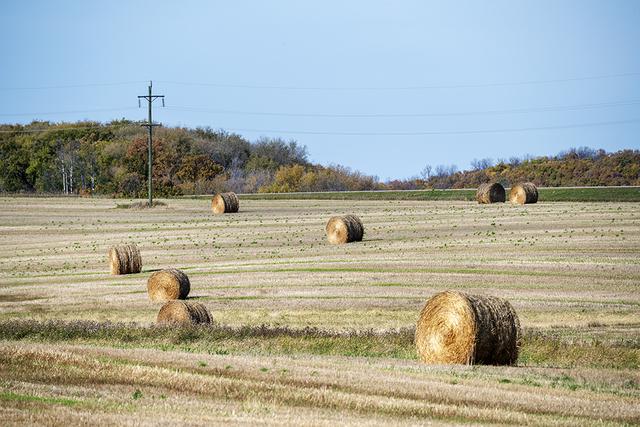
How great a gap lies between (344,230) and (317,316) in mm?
20854

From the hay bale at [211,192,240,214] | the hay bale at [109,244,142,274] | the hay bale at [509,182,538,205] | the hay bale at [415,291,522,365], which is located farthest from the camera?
the hay bale at [211,192,240,214]

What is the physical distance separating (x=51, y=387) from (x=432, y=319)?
858cm

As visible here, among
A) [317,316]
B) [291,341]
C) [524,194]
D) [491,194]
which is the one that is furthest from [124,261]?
[491,194]

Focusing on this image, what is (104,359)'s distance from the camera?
728 inches

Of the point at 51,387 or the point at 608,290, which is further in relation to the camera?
the point at 608,290

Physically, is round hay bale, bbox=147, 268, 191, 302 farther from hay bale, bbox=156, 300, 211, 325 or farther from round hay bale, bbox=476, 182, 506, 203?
round hay bale, bbox=476, 182, 506, 203

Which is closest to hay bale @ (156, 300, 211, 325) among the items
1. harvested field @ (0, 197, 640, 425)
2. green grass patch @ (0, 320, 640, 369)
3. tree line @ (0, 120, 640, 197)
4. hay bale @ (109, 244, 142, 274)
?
harvested field @ (0, 197, 640, 425)

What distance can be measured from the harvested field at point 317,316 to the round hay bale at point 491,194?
2034mm

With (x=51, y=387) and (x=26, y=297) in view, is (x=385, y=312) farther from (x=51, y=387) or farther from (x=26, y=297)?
(x=51, y=387)

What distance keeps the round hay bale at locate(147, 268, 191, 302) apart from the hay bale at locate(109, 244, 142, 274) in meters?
8.27

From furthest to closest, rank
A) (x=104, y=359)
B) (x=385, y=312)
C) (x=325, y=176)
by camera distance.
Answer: (x=325, y=176) < (x=385, y=312) < (x=104, y=359)

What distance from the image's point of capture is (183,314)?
1078 inches

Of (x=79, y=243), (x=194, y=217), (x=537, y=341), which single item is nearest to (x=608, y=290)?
(x=537, y=341)

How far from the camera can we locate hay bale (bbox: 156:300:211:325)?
1077 inches
